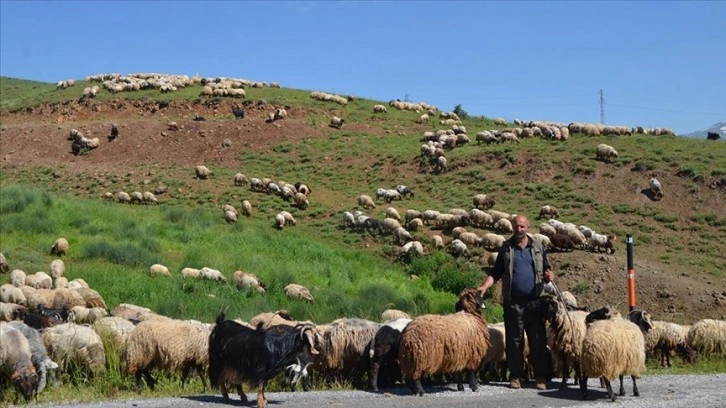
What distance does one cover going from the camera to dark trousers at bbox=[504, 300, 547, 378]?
10.4 meters

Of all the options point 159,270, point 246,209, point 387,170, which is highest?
point 387,170

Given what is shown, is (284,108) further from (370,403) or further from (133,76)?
(370,403)

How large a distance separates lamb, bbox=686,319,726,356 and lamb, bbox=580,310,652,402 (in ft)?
15.5

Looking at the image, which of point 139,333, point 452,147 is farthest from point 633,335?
point 452,147

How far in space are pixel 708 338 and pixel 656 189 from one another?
43.1ft

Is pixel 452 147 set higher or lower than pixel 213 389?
higher

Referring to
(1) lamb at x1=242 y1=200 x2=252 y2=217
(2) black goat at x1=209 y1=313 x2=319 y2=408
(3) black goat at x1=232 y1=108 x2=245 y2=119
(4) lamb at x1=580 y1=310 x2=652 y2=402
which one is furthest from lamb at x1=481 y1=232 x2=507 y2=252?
(3) black goat at x1=232 y1=108 x2=245 y2=119

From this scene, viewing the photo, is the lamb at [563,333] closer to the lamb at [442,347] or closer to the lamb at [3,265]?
the lamb at [442,347]

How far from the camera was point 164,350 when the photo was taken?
33.3 ft

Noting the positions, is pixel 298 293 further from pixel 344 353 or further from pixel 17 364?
pixel 17 364

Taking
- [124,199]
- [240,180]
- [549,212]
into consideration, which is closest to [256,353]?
[549,212]

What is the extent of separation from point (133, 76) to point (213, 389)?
4747cm

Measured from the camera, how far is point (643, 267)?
2127 centimetres

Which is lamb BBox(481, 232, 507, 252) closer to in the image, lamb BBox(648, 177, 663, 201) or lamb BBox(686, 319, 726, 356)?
lamb BBox(648, 177, 663, 201)
